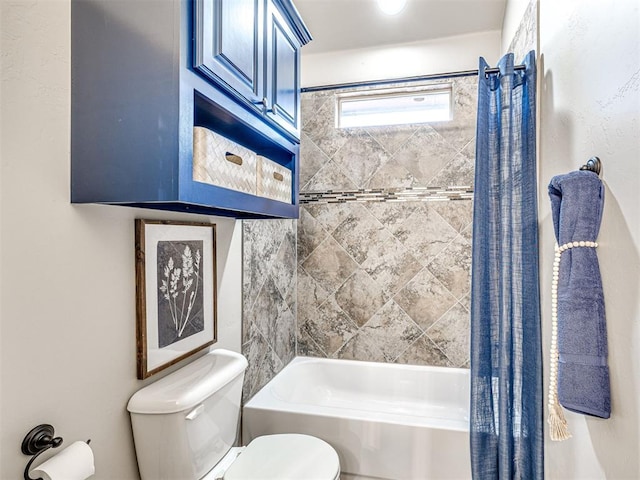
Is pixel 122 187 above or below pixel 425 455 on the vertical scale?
above

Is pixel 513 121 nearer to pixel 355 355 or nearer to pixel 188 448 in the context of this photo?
pixel 188 448

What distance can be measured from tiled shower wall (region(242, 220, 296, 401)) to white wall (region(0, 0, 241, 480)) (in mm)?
892

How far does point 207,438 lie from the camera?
4.77 feet

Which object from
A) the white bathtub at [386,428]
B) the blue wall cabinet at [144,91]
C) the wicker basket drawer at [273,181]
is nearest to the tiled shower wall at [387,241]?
the white bathtub at [386,428]

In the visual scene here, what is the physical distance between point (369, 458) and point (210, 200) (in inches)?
59.5

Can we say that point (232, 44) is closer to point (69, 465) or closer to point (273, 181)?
point (273, 181)

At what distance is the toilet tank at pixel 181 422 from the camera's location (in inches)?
50.1

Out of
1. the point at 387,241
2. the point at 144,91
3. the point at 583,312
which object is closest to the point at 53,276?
the point at 144,91

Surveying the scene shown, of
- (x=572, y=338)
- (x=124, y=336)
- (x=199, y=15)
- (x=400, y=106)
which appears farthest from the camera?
(x=400, y=106)

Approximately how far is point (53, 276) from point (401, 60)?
8.38 ft

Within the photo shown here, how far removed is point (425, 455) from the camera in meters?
1.85

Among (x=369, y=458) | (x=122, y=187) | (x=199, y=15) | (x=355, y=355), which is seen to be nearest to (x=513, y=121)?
(x=199, y=15)

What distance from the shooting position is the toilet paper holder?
95 cm

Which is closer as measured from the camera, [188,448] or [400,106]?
[188,448]
